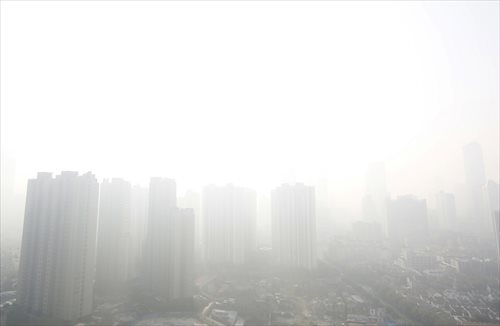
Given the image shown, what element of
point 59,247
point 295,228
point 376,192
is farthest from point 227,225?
point 376,192

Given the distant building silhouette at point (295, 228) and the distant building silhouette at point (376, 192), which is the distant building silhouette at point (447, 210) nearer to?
the distant building silhouette at point (376, 192)

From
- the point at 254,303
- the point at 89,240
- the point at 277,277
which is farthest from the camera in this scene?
the point at 277,277

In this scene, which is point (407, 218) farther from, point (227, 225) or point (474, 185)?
point (227, 225)

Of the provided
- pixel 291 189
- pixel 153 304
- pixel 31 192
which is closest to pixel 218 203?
pixel 291 189

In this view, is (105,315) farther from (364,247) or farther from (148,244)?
(364,247)

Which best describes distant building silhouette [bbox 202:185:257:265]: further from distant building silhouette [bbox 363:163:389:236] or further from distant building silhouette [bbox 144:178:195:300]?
distant building silhouette [bbox 363:163:389:236]

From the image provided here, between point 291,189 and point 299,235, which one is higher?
point 291,189
